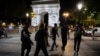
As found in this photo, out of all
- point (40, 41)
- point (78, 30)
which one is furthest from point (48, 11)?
point (40, 41)

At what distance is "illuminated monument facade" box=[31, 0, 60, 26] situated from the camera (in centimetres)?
7594

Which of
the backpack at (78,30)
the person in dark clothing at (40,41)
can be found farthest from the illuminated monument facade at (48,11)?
the person in dark clothing at (40,41)

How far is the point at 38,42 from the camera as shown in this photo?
11422 mm

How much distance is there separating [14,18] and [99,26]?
3828 centimetres

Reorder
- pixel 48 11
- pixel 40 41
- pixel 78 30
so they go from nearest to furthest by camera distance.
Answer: pixel 40 41 < pixel 78 30 < pixel 48 11

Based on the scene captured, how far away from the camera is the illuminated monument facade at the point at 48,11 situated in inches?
2990

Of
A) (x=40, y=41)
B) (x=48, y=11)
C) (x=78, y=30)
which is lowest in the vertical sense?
(x=40, y=41)

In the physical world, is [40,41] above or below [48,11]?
below

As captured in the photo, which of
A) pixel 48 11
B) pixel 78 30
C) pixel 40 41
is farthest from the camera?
pixel 48 11

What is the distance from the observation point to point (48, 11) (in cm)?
7656

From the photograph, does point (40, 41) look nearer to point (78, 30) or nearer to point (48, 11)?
point (78, 30)

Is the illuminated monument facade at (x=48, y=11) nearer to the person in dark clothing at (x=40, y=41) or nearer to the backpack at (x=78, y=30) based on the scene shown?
the backpack at (x=78, y=30)

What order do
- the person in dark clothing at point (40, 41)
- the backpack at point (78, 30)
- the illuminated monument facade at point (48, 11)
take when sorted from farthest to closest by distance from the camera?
the illuminated monument facade at point (48, 11)
the backpack at point (78, 30)
the person in dark clothing at point (40, 41)

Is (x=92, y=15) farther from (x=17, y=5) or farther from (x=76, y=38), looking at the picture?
(x=76, y=38)
